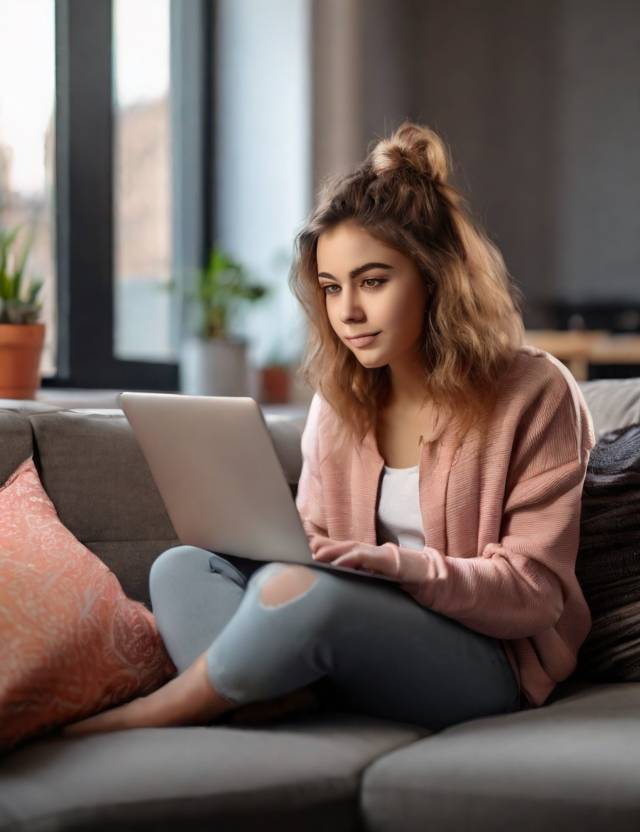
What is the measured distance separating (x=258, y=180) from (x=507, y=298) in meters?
2.60

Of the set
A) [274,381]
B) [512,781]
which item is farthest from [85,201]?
[512,781]

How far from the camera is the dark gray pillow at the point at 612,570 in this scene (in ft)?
5.81

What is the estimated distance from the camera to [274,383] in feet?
13.1

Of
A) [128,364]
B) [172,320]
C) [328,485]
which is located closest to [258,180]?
[172,320]

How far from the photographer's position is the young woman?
1465mm

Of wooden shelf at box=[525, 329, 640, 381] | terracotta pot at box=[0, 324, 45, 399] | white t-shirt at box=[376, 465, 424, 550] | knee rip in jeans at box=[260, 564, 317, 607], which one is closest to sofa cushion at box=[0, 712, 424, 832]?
knee rip in jeans at box=[260, 564, 317, 607]

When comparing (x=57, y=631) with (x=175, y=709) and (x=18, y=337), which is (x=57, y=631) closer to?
(x=175, y=709)

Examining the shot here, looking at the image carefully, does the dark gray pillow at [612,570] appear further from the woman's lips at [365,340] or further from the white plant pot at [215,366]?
the white plant pot at [215,366]

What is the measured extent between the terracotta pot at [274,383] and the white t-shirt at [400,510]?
2.21 m

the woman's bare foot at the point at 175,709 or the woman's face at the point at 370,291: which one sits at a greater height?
the woman's face at the point at 370,291

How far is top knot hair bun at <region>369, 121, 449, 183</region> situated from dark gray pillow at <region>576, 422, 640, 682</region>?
53 centimetres

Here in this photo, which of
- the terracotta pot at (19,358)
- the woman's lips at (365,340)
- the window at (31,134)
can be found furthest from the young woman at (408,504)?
the window at (31,134)

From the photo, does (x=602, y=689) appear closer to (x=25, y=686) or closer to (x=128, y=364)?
(x=25, y=686)

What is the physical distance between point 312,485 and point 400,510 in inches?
7.5
